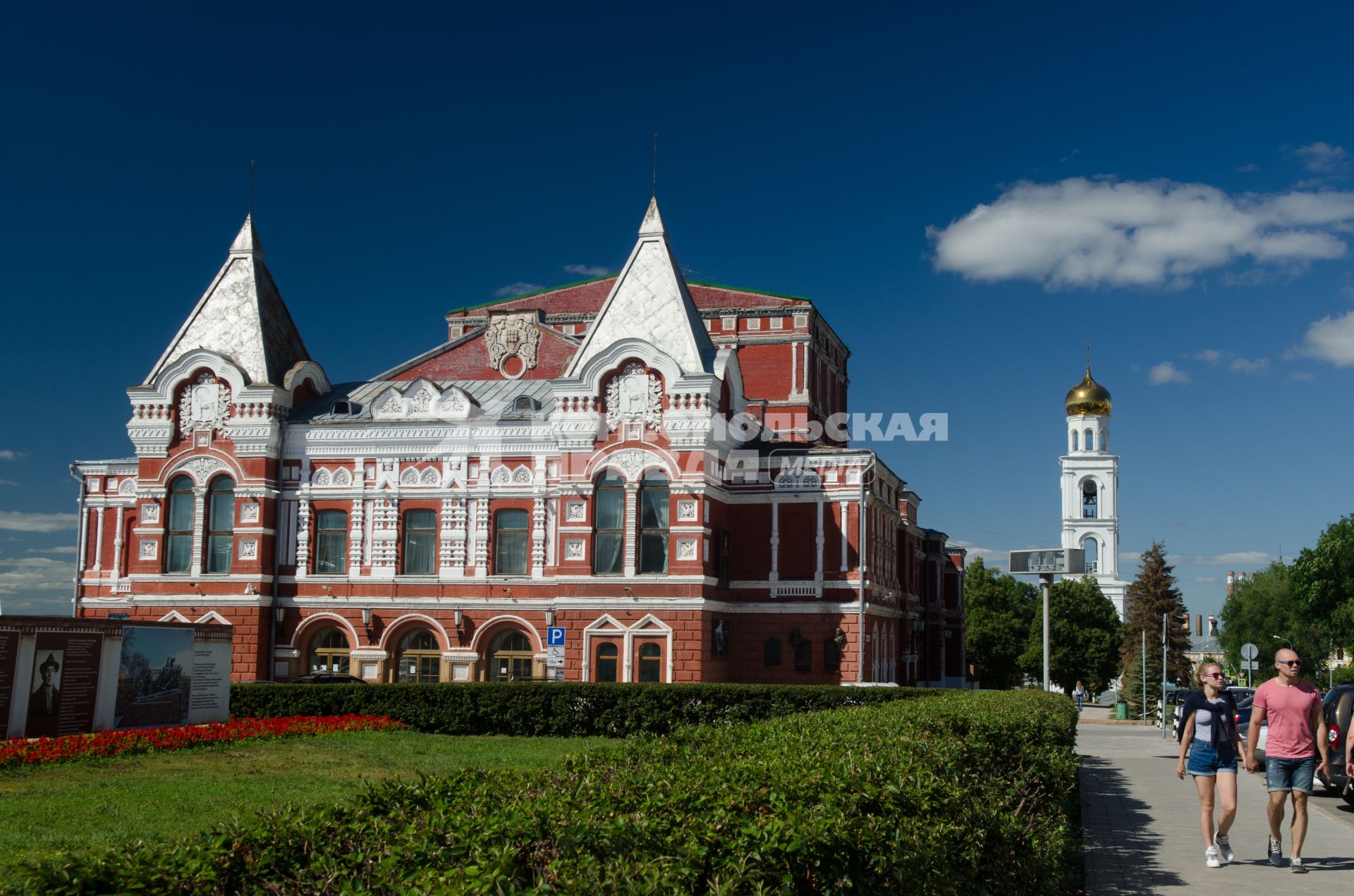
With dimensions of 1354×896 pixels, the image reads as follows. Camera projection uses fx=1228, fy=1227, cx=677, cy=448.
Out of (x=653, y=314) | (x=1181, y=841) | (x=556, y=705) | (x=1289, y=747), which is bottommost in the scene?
(x=1181, y=841)

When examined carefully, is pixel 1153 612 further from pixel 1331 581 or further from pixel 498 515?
pixel 498 515

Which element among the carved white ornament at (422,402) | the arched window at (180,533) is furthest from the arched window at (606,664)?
the arched window at (180,533)

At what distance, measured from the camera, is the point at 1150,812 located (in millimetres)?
17109

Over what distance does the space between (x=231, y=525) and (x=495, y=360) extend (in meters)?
10.5

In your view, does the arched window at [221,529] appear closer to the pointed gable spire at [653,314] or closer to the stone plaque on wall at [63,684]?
the pointed gable spire at [653,314]

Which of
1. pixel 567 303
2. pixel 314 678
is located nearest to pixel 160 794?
pixel 314 678

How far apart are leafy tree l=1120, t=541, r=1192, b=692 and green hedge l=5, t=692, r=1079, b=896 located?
7954 cm

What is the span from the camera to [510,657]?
37000 mm

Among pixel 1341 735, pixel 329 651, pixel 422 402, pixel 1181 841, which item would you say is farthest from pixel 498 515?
pixel 1181 841

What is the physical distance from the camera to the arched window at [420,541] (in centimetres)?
3778

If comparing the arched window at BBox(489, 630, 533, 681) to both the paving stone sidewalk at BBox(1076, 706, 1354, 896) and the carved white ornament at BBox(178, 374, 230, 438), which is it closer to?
the carved white ornament at BBox(178, 374, 230, 438)

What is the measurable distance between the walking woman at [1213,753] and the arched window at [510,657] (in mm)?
25838

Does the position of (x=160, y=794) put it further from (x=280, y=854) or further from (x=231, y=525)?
(x=231, y=525)

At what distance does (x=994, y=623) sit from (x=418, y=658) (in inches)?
1903
